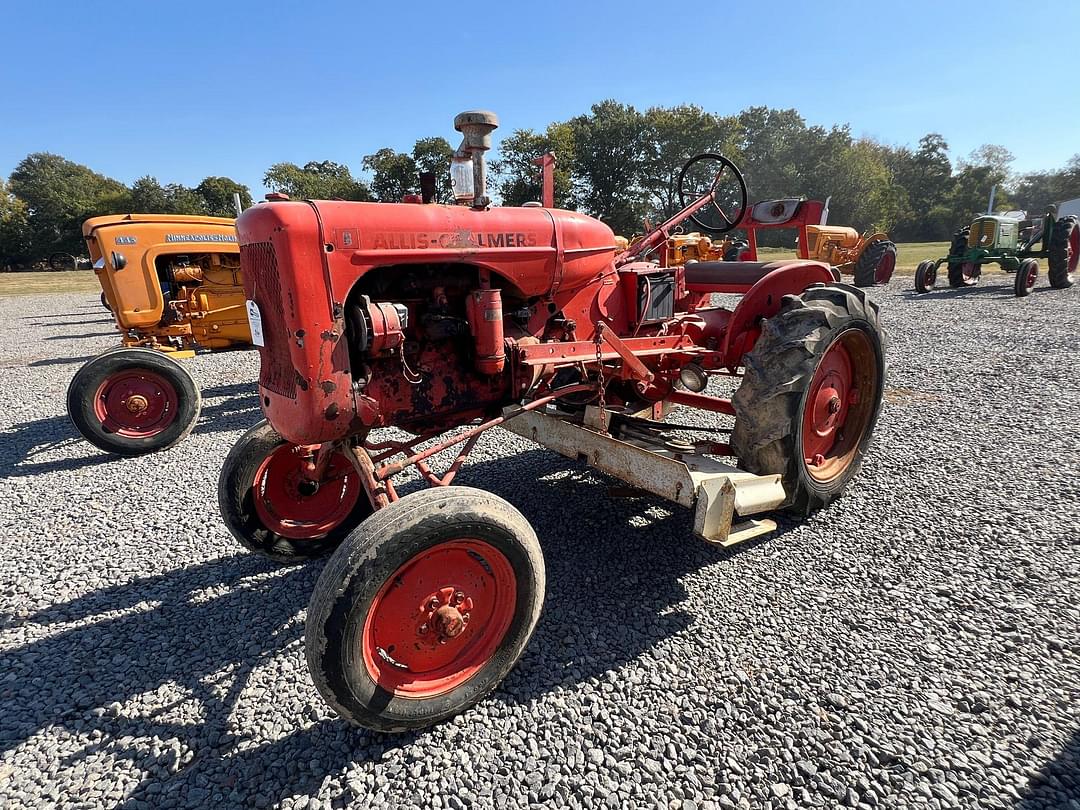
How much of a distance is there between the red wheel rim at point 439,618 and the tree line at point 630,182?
33.5 metres

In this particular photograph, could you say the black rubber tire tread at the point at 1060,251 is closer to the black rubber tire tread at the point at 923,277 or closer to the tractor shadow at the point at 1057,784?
the black rubber tire tread at the point at 923,277

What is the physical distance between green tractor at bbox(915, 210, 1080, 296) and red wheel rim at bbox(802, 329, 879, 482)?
40.3ft

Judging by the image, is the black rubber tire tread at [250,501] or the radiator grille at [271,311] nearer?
the radiator grille at [271,311]

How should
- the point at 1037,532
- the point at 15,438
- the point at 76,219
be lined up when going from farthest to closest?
the point at 76,219, the point at 15,438, the point at 1037,532

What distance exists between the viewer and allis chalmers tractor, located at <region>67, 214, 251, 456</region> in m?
5.06

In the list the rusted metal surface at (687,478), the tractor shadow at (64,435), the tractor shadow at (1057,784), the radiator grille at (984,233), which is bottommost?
the tractor shadow at (64,435)

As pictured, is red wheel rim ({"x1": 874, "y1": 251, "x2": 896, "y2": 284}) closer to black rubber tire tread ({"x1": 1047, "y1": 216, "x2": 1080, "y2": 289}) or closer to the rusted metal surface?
black rubber tire tread ({"x1": 1047, "y1": 216, "x2": 1080, "y2": 289})

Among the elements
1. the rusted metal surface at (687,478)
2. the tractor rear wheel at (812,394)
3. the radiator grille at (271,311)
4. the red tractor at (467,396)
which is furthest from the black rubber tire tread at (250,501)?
the tractor rear wheel at (812,394)

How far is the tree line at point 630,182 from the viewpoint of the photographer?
40.7m

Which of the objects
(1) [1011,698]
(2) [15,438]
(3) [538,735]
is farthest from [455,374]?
(2) [15,438]

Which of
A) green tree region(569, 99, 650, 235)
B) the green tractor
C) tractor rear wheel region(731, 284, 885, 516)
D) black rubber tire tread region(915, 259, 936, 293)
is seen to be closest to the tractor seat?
tractor rear wheel region(731, 284, 885, 516)

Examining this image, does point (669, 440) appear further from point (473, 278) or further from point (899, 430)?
point (899, 430)

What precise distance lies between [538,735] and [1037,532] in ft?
10.3

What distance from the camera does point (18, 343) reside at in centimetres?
1210
